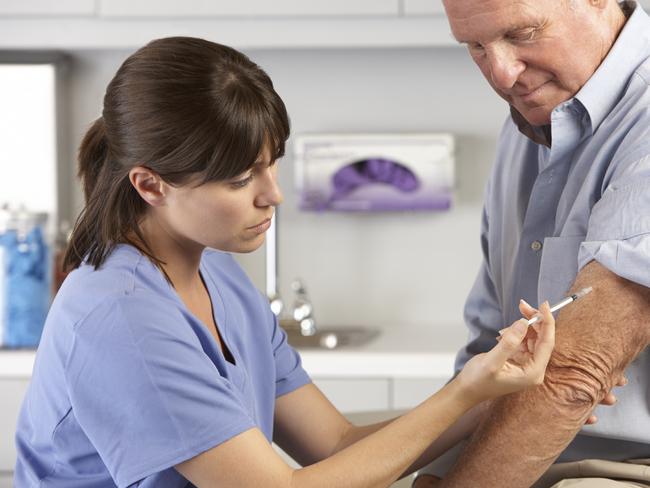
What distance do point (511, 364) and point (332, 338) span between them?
1.58m

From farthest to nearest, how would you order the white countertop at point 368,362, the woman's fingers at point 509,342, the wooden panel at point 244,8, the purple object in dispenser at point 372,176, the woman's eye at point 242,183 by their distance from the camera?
the purple object in dispenser at point 372,176 < the wooden panel at point 244,8 < the white countertop at point 368,362 < the woman's eye at point 242,183 < the woman's fingers at point 509,342

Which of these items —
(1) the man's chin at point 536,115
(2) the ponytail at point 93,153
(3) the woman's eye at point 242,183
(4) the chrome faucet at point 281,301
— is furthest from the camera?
(4) the chrome faucet at point 281,301

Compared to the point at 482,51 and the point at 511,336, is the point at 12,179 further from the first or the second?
the point at 511,336

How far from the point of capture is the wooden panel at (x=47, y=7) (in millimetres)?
2820

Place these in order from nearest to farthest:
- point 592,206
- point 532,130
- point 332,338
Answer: point 592,206 → point 532,130 → point 332,338

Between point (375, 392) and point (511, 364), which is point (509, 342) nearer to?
point (511, 364)

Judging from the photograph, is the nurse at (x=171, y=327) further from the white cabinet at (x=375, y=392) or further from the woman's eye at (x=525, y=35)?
the white cabinet at (x=375, y=392)

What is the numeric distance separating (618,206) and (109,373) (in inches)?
23.3

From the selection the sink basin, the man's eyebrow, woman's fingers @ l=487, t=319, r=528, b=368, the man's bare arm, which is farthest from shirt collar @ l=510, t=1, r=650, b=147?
the sink basin

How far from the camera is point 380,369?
268 cm

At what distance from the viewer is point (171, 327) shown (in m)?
1.23

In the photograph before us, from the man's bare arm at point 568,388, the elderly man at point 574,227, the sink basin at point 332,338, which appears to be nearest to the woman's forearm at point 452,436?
the elderly man at point 574,227

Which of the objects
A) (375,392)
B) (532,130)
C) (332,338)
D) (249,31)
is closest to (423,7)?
(249,31)

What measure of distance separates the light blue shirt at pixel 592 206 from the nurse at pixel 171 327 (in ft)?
0.47
